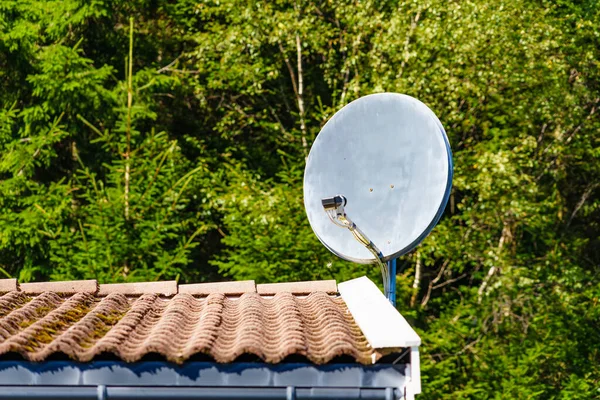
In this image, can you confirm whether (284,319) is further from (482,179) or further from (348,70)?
(348,70)

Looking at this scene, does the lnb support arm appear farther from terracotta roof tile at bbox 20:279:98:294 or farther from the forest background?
the forest background

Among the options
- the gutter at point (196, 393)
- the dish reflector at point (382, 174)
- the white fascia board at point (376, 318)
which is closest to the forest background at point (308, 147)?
the dish reflector at point (382, 174)

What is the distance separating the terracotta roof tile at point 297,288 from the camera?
14.4 ft

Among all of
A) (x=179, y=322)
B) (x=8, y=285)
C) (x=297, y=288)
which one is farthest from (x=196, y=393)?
(x=8, y=285)

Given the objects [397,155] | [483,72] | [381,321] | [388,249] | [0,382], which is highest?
[483,72]

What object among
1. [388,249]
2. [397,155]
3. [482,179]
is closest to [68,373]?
[388,249]

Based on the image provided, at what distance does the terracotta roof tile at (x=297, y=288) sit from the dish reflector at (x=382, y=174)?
21 cm

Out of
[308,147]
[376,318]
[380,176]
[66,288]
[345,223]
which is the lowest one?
[376,318]

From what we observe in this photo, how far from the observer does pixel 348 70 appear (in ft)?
42.8

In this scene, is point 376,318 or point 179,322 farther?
point 179,322

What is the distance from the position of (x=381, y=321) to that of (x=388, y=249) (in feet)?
4.54

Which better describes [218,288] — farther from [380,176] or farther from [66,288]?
[380,176]

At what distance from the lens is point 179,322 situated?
11.0ft

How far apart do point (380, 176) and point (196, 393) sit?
89.1 inches
